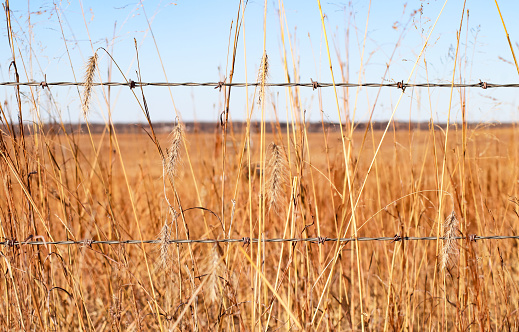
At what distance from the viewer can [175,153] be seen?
1032 mm

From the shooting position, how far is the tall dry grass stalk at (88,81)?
3.65ft

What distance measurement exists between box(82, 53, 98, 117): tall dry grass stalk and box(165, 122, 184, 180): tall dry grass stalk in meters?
0.24

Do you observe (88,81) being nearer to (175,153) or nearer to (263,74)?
(175,153)

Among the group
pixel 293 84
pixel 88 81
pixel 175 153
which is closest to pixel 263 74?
pixel 293 84

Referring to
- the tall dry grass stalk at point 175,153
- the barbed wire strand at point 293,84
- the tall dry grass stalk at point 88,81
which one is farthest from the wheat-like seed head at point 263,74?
the tall dry grass stalk at point 88,81

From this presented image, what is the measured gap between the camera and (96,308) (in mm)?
1910

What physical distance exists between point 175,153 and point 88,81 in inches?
12.2

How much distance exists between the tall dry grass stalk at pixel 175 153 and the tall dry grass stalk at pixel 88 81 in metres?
0.24

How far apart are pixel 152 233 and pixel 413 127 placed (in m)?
1.09

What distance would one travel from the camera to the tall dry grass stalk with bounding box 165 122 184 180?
3.35ft

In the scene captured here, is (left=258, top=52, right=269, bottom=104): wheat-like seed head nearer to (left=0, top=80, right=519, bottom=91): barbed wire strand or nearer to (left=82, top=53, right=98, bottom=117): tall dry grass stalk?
(left=0, top=80, right=519, bottom=91): barbed wire strand

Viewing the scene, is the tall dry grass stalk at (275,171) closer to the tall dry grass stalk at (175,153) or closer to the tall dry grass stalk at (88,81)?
the tall dry grass stalk at (175,153)

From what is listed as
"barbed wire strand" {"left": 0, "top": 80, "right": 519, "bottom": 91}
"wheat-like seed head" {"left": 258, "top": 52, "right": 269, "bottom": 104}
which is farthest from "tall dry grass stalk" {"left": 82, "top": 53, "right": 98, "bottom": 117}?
"wheat-like seed head" {"left": 258, "top": 52, "right": 269, "bottom": 104}

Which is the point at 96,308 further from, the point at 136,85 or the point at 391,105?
the point at 391,105
